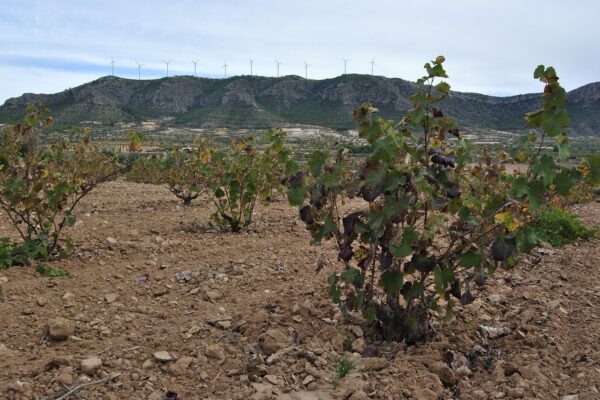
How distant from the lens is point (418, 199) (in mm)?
2459

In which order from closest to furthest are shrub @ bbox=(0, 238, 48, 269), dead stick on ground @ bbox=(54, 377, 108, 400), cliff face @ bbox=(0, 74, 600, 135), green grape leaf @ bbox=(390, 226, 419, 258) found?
dead stick on ground @ bbox=(54, 377, 108, 400)
green grape leaf @ bbox=(390, 226, 419, 258)
shrub @ bbox=(0, 238, 48, 269)
cliff face @ bbox=(0, 74, 600, 135)

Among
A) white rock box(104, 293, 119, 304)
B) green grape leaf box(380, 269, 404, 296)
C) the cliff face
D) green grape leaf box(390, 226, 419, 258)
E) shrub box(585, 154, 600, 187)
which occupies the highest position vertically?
the cliff face

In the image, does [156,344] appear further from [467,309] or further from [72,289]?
[467,309]

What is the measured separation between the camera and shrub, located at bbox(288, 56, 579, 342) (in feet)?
7.77

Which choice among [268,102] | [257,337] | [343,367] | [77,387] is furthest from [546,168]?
[268,102]

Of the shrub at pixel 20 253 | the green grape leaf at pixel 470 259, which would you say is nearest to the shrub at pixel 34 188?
the shrub at pixel 20 253

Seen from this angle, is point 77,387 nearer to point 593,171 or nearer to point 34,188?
point 593,171

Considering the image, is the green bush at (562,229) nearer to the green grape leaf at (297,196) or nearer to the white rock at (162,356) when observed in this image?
the green grape leaf at (297,196)

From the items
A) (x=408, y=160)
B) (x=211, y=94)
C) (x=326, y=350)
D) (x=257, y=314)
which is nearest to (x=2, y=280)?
(x=257, y=314)

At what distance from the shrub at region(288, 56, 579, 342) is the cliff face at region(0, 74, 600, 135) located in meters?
79.5

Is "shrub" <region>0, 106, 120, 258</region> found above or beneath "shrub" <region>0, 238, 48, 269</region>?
above

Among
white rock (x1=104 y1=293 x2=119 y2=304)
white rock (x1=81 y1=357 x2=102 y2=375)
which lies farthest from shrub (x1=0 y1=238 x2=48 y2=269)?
white rock (x1=81 y1=357 x2=102 y2=375)

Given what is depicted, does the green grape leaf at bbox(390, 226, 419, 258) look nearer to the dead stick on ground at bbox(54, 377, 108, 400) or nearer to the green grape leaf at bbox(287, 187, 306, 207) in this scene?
the green grape leaf at bbox(287, 187, 306, 207)

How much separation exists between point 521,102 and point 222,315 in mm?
113482
